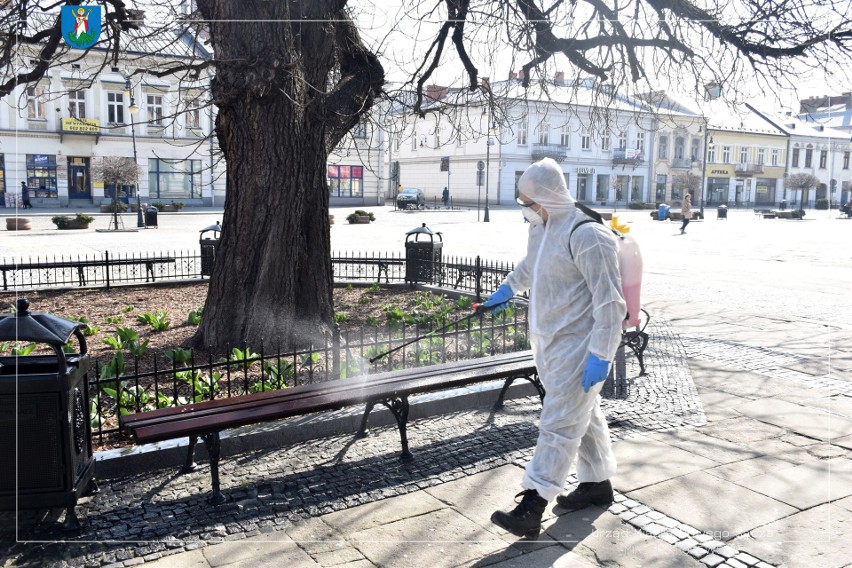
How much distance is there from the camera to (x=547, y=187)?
3574 millimetres

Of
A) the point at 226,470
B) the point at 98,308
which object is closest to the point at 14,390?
the point at 226,470

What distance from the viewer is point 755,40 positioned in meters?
8.78

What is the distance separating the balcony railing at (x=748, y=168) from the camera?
6525 centimetres

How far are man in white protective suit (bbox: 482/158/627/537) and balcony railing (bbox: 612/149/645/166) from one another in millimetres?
52121

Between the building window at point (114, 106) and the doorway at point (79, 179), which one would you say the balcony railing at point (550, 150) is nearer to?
the building window at point (114, 106)

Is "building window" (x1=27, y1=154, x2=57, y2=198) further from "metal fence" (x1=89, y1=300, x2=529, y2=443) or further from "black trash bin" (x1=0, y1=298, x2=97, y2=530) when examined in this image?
"black trash bin" (x1=0, y1=298, x2=97, y2=530)

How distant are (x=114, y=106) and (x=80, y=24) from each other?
118 feet

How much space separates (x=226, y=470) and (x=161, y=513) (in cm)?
61

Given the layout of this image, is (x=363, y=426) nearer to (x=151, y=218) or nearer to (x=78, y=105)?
(x=151, y=218)

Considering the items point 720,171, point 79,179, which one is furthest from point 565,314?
point 720,171

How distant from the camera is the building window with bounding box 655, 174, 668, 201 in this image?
60125 millimetres

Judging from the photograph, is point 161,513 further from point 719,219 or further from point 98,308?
point 719,219

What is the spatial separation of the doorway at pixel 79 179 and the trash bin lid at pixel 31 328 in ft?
137

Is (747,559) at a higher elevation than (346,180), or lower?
lower
